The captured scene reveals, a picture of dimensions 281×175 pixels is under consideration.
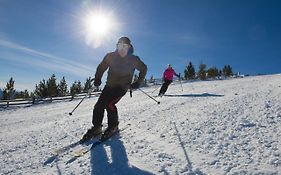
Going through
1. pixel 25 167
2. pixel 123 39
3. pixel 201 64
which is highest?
pixel 201 64

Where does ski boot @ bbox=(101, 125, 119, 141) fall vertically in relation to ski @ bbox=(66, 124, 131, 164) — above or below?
above

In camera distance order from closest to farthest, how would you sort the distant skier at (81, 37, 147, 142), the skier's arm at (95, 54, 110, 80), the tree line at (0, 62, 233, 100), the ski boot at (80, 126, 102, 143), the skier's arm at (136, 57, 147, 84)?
1. the ski boot at (80, 126, 102, 143)
2. the distant skier at (81, 37, 147, 142)
3. the skier's arm at (95, 54, 110, 80)
4. the skier's arm at (136, 57, 147, 84)
5. the tree line at (0, 62, 233, 100)

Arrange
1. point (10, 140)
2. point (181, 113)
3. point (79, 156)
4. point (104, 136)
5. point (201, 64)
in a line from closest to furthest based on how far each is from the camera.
A: point (79, 156), point (104, 136), point (10, 140), point (181, 113), point (201, 64)

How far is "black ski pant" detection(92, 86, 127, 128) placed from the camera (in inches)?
250

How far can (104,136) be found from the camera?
6141 mm

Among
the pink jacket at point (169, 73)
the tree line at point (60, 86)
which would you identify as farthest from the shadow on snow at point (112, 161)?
the tree line at point (60, 86)

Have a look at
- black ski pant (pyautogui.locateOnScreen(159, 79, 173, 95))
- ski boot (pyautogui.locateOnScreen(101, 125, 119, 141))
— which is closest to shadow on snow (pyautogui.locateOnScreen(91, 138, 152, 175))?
ski boot (pyautogui.locateOnScreen(101, 125, 119, 141))

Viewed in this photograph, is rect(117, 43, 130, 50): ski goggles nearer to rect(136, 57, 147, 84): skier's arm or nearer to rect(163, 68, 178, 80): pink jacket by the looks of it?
rect(136, 57, 147, 84): skier's arm

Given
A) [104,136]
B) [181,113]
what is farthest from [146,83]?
[104,136]

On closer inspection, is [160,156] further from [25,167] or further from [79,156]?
[25,167]

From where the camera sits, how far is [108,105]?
6.42 metres

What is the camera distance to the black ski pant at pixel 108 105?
6.36 meters

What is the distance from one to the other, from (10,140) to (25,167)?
3052mm

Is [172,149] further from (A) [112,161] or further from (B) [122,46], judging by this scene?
(B) [122,46]
